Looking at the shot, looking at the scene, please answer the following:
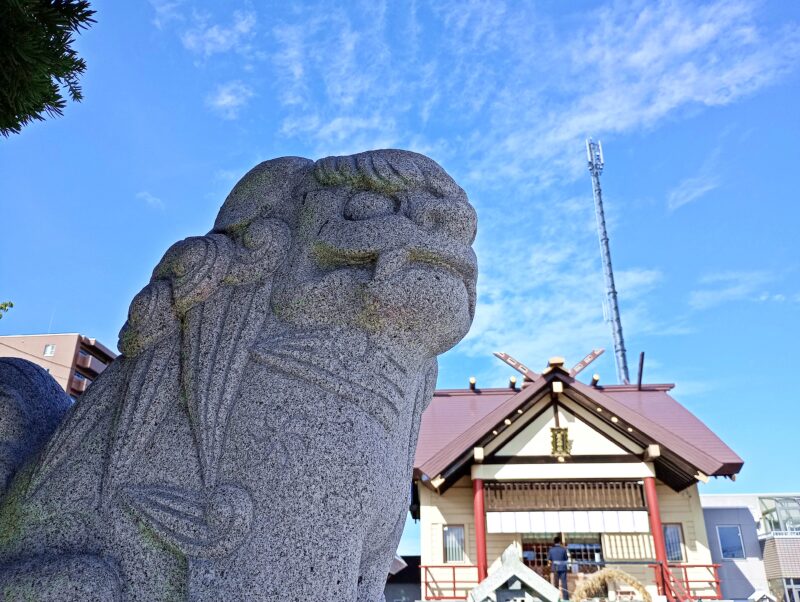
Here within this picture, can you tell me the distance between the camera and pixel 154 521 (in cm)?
181

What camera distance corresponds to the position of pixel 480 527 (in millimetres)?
12023

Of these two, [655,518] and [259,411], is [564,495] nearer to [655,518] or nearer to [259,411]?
[655,518]

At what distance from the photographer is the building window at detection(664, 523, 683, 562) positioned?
1237 cm

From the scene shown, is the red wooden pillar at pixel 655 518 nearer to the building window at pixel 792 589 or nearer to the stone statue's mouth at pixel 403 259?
the building window at pixel 792 589

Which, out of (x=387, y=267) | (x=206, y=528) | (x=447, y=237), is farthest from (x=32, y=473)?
(x=447, y=237)

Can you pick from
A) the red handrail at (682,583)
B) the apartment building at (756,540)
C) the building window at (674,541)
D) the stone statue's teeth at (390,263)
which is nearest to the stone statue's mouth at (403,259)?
the stone statue's teeth at (390,263)

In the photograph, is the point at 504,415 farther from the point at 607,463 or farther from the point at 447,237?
the point at 447,237

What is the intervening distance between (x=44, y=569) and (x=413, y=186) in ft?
5.42

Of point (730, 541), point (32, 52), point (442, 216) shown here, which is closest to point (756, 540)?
point (730, 541)

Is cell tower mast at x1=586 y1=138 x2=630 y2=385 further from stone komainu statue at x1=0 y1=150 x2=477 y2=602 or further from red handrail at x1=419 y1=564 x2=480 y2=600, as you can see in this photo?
stone komainu statue at x1=0 y1=150 x2=477 y2=602

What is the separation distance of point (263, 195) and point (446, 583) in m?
11.3

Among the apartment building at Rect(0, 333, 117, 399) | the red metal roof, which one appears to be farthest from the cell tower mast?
the apartment building at Rect(0, 333, 117, 399)

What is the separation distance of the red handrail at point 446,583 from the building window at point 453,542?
1.52ft

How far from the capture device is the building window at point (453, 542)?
12.6m
